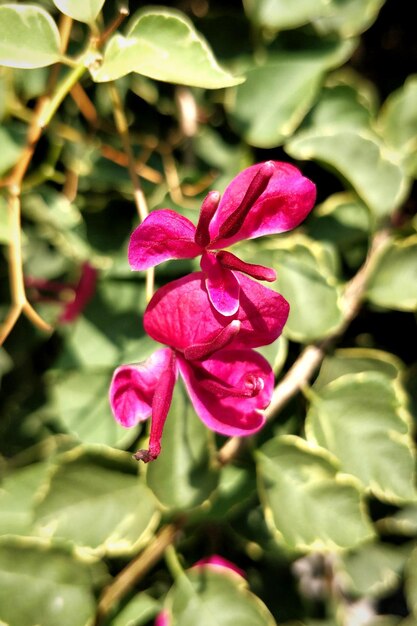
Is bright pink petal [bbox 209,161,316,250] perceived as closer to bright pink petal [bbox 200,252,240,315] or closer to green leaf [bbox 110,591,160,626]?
bright pink petal [bbox 200,252,240,315]

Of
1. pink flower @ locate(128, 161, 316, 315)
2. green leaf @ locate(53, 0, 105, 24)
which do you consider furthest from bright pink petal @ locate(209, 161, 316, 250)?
green leaf @ locate(53, 0, 105, 24)

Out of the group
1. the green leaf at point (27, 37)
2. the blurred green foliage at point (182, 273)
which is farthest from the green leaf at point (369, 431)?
the green leaf at point (27, 37)

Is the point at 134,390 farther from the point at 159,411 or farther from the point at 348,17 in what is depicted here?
the point at 348,17

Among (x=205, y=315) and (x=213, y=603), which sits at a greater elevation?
(x=205, y=315)

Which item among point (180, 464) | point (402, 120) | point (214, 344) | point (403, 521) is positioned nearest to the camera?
point (214, 344)

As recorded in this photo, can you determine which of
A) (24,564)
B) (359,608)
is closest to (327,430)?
(24,564)

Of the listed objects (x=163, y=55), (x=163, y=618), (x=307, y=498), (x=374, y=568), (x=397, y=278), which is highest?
(x=163, y=55)

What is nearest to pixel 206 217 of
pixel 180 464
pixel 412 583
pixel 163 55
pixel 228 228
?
pixel 228 228
